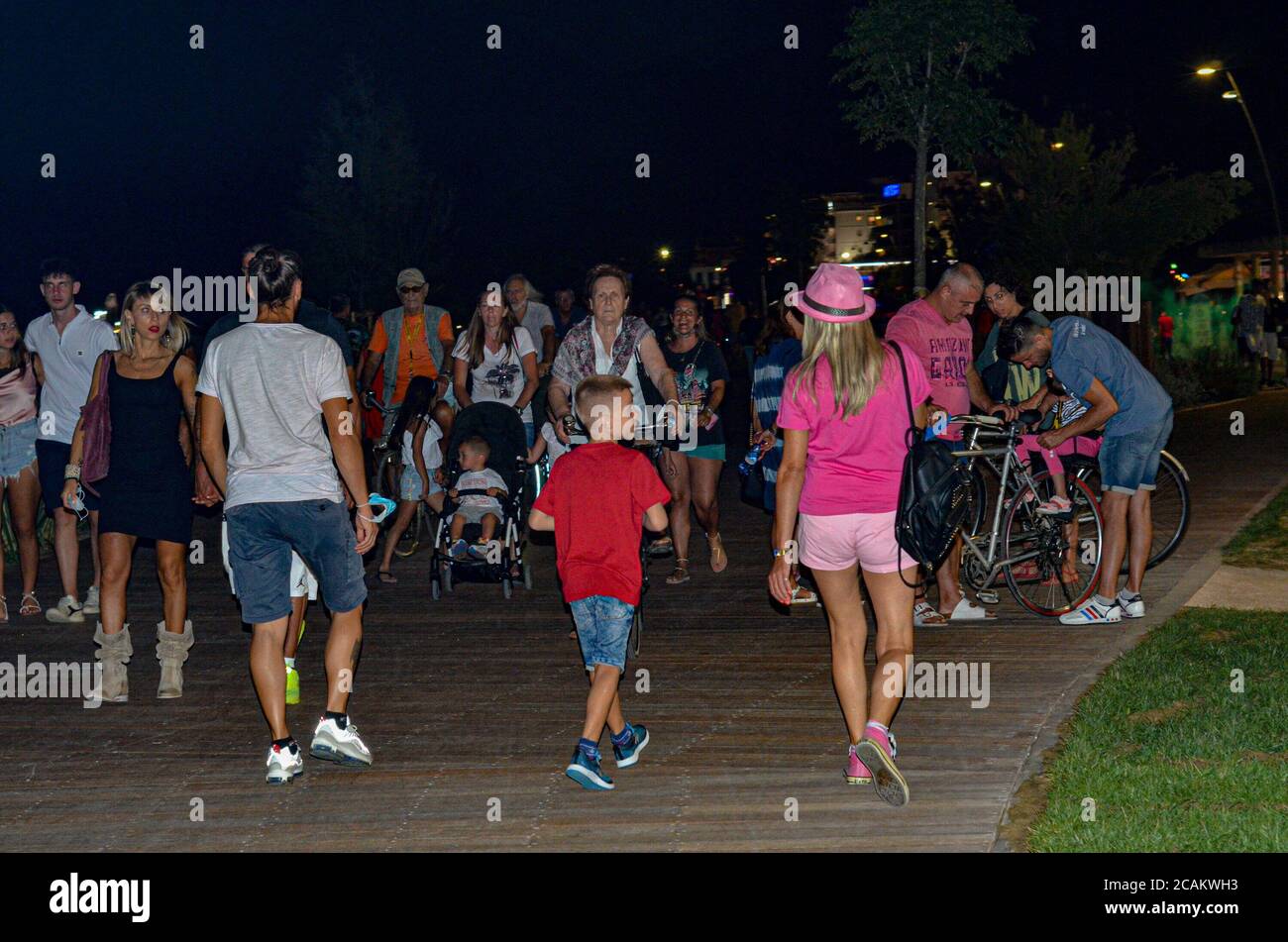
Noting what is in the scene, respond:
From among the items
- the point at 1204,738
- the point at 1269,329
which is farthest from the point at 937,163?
the point at 1204,738

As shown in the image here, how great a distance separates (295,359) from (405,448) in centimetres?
519

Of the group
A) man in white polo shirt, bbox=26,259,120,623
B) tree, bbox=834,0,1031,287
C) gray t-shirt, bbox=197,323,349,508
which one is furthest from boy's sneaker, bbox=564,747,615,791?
tree, bbox=834,0,1031,287

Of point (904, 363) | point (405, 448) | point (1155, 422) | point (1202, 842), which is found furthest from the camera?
point (405, 448)

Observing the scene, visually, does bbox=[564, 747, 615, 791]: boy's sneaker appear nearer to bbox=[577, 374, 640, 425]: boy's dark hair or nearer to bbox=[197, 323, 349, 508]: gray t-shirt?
bbox=[577, 374, 640, 425]: boy's dark hair

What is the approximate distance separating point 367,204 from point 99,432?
63853 millimetres

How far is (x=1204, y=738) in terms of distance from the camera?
6090mm

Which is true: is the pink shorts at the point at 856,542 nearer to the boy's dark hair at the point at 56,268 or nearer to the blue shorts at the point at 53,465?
the blue shorts at the point at 53,465

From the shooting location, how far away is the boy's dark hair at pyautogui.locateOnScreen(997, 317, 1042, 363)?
8.77 metres

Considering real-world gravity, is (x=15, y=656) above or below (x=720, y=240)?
below

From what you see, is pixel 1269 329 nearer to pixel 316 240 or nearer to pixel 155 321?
pixel 155 321

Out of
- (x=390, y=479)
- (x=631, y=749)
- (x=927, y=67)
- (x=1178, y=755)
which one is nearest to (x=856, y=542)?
(x=631, y=749)

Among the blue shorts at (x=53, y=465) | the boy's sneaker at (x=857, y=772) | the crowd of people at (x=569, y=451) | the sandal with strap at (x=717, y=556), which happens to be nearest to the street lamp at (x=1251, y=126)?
the crowd of people at (x=569, y=451)

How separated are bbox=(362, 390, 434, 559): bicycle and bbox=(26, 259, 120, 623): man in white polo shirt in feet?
8.30

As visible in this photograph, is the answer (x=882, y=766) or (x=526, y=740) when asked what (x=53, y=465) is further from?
(x=882, y=766)
